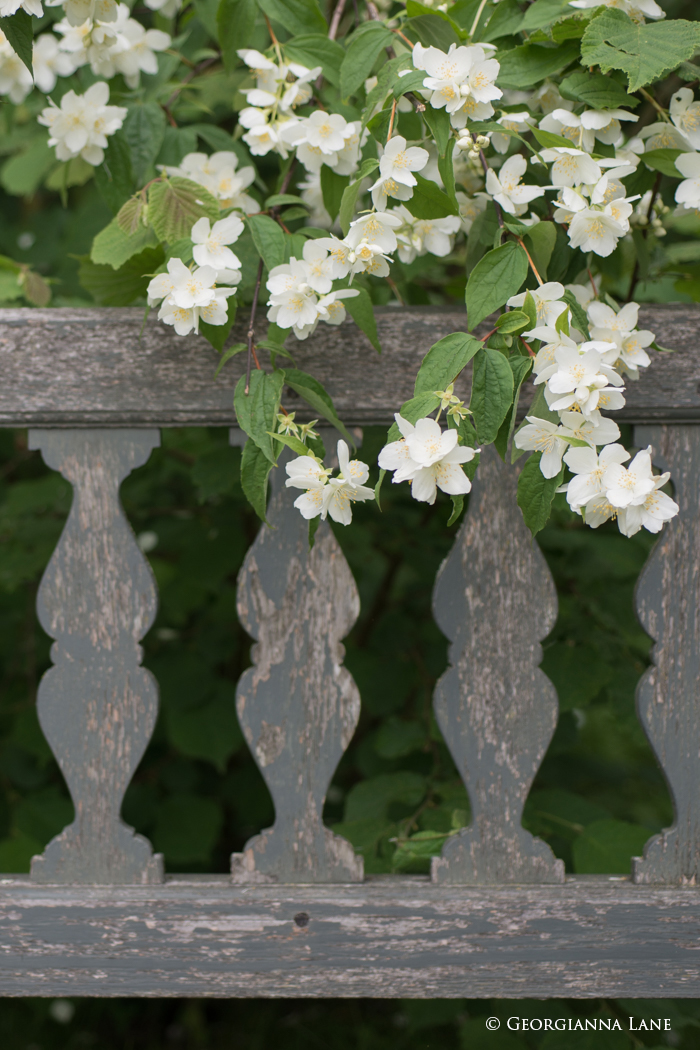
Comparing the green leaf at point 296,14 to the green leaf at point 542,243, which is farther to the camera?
the green leaf at point 296,14

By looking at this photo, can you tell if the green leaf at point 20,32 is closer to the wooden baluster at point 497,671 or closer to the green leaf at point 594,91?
the green leaf at point 594,91

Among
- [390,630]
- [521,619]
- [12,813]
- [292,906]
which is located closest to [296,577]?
[521,619]

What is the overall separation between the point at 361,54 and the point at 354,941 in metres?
1.10

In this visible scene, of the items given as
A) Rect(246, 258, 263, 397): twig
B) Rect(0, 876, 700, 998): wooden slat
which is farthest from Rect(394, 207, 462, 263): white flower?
Rect(0, 876, 700, 998): wooden slat

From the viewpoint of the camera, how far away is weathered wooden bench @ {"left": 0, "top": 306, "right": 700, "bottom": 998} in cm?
104

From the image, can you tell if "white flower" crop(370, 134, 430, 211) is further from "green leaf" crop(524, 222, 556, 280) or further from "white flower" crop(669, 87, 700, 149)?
"white flower" crop(669, 87, 700, 149)

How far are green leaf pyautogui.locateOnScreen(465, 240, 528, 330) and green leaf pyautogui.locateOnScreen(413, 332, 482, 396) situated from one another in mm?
35

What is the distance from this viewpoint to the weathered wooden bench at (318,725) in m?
1.04

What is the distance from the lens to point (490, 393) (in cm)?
82

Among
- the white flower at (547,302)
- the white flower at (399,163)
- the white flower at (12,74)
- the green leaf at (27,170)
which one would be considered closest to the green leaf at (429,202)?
the white flower at (399,163)

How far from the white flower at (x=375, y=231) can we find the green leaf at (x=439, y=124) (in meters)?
0.09

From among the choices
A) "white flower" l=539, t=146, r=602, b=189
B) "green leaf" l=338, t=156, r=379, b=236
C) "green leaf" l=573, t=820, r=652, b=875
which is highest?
"white flower" l=539, t=146, r=602, b=189

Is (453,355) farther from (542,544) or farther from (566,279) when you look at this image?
(542,544)

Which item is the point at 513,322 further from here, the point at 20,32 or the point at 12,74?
the point at 12,74
